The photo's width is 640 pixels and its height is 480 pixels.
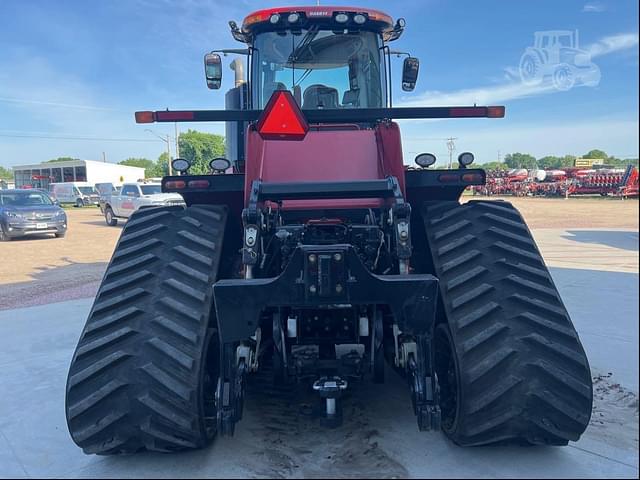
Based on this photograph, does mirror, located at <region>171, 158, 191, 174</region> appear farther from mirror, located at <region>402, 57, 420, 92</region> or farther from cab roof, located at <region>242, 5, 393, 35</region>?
mirror, located at <region>402, 57, 420, 92</region>

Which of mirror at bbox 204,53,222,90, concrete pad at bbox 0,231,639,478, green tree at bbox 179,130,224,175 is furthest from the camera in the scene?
green tree at bbox 179,130,224,175

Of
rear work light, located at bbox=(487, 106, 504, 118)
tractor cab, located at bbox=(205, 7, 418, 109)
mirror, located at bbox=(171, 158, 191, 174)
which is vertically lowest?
mirror, located at bbox=(171, 158, 191, 174)

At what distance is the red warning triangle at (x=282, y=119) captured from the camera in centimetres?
279

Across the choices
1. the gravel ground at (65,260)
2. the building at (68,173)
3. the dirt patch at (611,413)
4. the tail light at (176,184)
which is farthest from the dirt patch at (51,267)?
the building at (68,173)

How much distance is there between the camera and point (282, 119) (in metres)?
2.81

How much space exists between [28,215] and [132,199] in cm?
421

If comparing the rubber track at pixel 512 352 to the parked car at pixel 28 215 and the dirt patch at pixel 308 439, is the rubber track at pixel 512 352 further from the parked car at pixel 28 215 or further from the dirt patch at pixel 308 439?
the parked car at pixel 28 215

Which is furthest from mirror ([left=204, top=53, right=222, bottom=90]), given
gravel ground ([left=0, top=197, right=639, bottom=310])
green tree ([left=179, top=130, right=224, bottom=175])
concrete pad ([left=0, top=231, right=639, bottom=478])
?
green tree ([left=179, top=130, right=224, bottom=175])

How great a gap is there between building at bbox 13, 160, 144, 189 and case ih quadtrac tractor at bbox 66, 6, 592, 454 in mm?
56367

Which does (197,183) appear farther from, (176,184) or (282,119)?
(282,119)

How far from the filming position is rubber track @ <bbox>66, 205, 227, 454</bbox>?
8.48 feet

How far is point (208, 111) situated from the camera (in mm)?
3213

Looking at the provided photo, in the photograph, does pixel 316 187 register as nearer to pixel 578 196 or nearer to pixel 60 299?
pixel 60 299

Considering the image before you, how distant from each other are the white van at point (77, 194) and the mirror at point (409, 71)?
40.1 meters
